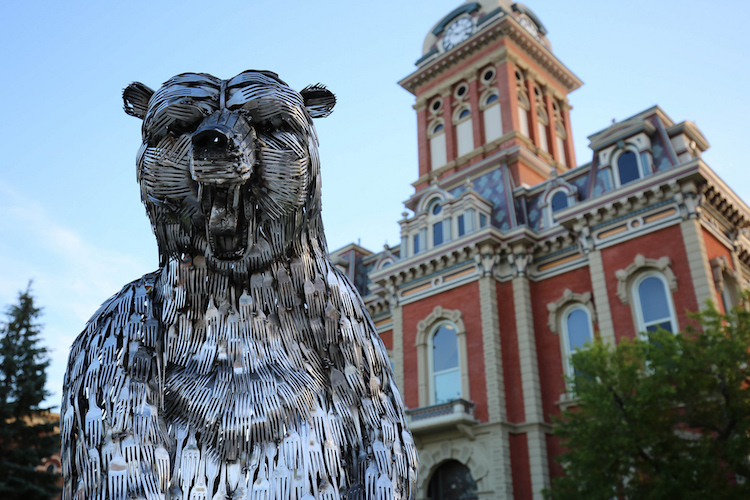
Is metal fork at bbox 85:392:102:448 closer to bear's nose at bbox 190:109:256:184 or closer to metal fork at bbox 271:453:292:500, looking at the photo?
metal fork at bbox 271:453:292:500

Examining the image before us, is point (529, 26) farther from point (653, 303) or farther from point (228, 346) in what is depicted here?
point (228, 346)

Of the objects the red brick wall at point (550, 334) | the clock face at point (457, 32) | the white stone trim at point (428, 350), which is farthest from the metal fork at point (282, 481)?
the clock face at point (457, 32)

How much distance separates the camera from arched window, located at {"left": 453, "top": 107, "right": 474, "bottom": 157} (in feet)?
79.9

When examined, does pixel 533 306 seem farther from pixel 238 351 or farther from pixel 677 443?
pixel 238 351

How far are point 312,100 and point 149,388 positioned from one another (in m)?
0.91

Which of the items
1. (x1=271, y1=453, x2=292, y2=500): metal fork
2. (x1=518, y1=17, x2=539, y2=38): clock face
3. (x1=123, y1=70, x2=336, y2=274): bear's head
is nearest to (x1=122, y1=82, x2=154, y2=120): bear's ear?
(x1=123, y1=70, x2=336, y2=274): bear's head

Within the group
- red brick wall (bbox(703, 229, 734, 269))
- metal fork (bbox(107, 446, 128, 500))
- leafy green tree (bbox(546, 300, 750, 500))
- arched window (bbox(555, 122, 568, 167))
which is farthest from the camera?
arched window (bbox(555, 122, 568, 167))

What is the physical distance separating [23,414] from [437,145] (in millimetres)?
16946

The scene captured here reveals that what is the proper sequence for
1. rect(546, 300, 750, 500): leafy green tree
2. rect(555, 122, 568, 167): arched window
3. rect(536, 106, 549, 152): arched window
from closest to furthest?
1. rect(546, 300, 750, 500): leafy green tree
2. rect(536, 106, 549, 152): arched window
3. rect(555, 122, 568, 167): arched window

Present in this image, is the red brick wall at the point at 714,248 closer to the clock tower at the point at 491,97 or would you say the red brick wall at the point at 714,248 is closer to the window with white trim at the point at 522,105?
the clock tower at the point at 491,97

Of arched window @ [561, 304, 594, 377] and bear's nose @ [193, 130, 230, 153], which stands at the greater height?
arched window @ [561, 304, 594, 377]

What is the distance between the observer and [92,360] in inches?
60.2

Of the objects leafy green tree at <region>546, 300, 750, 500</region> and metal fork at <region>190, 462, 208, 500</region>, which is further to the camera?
leafy green tree at <region>546, 300, 750, 500</region>

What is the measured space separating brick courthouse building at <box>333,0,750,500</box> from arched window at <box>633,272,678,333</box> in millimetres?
35
